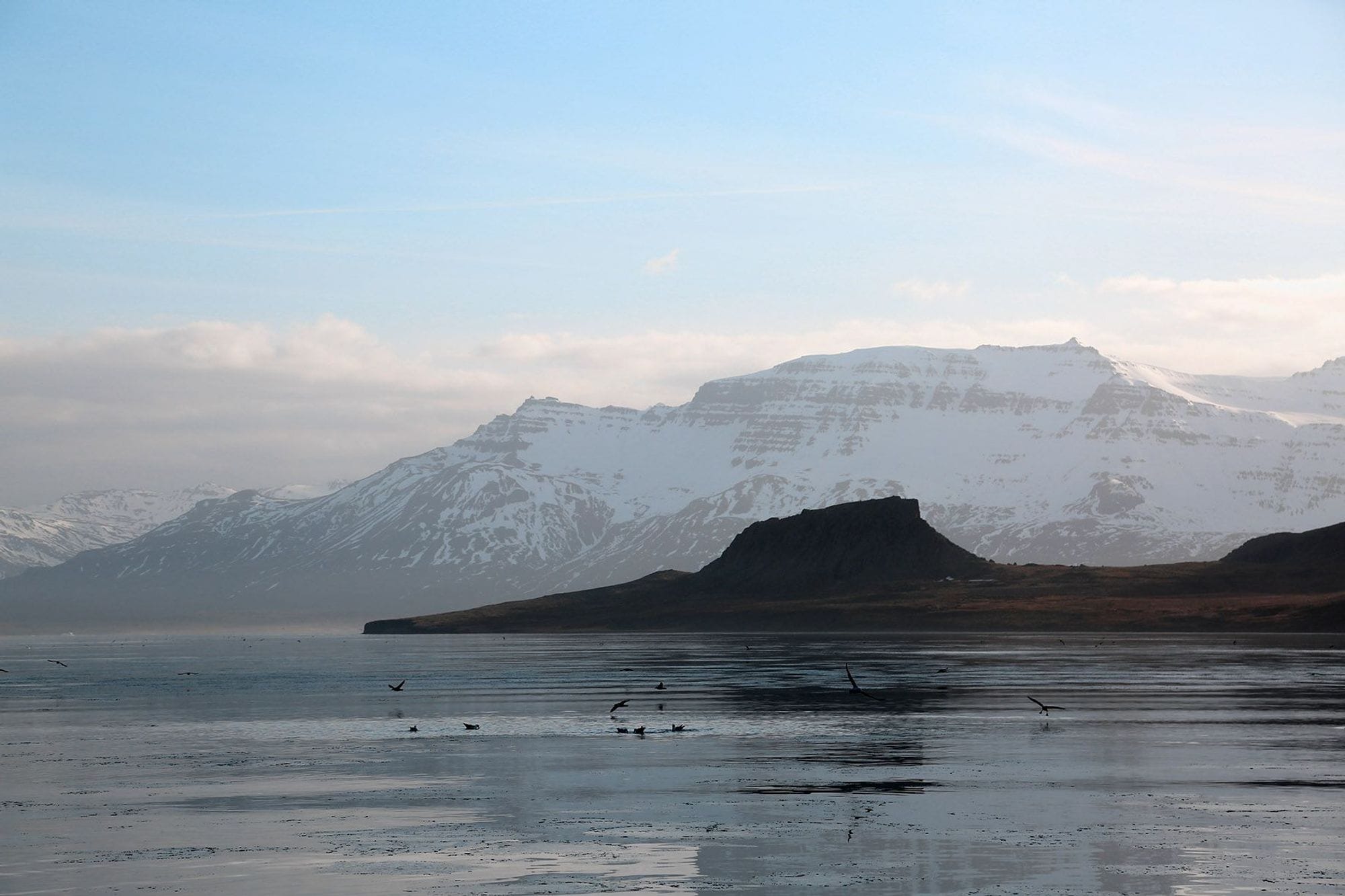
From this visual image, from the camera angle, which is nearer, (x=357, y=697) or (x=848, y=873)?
(x=848, y=873)

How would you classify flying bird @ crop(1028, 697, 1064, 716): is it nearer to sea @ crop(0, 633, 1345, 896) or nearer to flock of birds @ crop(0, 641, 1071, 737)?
flock of birds @ crop(0, 641, 1071, 737)

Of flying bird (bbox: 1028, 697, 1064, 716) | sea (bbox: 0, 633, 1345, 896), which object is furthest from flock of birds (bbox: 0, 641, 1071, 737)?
sea (bbox: 0, 633, 1345, 896)

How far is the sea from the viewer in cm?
3891

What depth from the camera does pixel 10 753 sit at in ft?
225

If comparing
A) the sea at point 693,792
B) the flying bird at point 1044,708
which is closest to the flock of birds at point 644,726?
the flying bird at point 1044,708

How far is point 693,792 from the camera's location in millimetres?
53375

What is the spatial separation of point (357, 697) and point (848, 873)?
75201 millimetres

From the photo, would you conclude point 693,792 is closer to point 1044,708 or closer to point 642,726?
point 642,726

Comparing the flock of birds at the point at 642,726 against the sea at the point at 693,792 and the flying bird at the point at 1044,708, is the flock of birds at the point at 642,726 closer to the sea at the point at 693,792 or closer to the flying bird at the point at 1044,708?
the flying bird at the point at 1044,708

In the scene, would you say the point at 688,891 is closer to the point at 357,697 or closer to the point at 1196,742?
the point at 1196,742

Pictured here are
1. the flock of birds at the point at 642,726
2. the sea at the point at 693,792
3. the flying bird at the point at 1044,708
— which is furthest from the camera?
the flying bird at the point at 1044,708

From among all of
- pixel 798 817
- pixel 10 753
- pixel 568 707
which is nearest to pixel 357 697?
pixel 568 707

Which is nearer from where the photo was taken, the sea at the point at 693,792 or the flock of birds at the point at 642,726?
the sea at the point at 693,792

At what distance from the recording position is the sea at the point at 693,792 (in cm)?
3891
